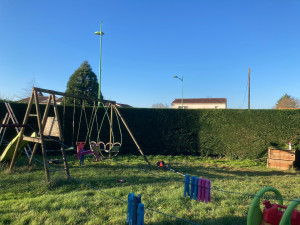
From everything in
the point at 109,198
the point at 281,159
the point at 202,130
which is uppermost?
the point at 202,130

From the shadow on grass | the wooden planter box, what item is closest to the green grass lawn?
the shadow on grass

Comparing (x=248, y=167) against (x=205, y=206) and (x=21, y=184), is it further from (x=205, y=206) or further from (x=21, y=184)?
(x=21, y=184)

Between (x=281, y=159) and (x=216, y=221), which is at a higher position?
(x=281, y=159)

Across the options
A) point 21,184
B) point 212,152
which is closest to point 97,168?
point 21,184

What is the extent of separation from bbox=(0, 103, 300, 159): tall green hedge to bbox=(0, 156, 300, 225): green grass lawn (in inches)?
138

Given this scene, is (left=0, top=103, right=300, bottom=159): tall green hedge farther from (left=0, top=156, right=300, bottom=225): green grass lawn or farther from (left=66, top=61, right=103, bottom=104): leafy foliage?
(left=66, top=61, right=103, bottom=104): leafy foliage

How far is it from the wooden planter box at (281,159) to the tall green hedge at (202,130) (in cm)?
123

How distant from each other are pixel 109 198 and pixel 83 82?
1709cm

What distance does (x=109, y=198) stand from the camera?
437 centimetres

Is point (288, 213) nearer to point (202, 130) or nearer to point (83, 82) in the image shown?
point (202, 130)

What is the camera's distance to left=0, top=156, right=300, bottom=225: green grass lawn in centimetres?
350

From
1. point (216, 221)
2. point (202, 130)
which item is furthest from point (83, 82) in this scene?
point (216, 221)

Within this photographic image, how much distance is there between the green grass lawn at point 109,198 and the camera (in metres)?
3.50

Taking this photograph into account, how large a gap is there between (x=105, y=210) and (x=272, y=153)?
7.37 meters
